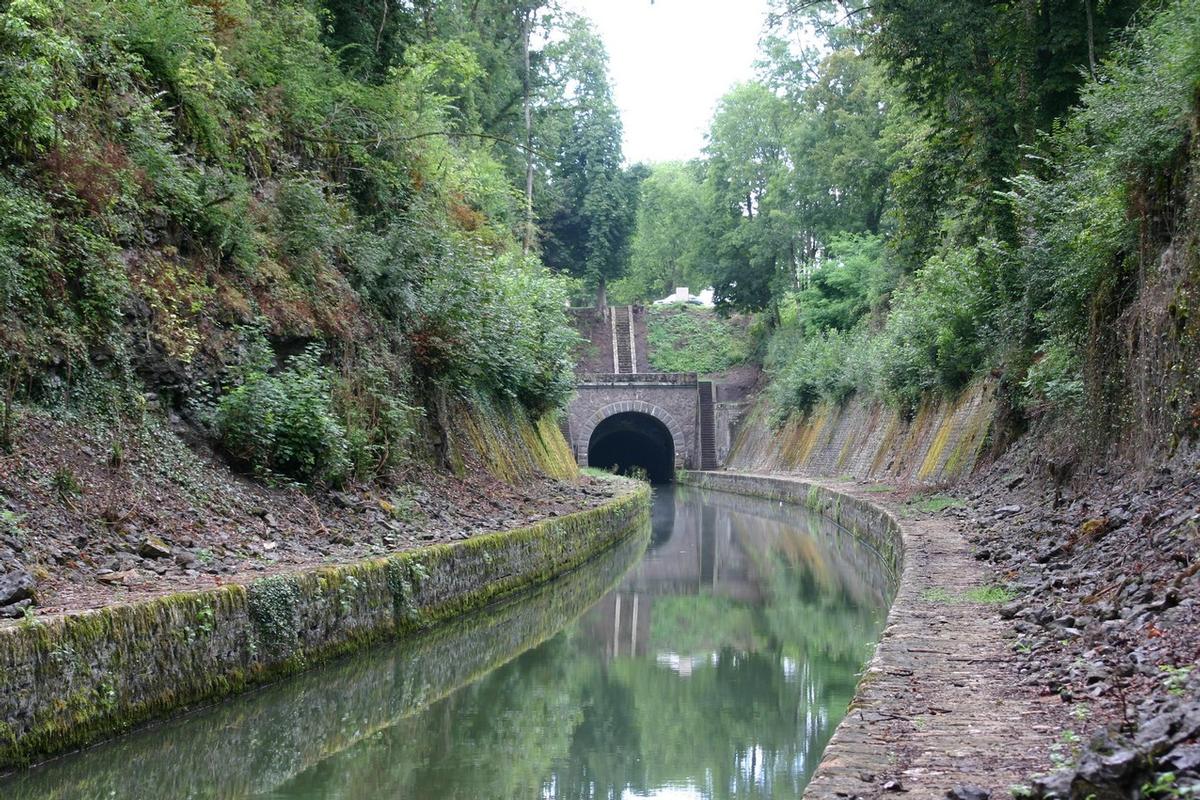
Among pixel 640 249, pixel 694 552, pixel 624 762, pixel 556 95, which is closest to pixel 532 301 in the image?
pixel 694 552

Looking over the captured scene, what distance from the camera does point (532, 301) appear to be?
72.5ft

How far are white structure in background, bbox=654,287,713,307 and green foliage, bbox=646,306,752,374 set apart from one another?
5.13 ft

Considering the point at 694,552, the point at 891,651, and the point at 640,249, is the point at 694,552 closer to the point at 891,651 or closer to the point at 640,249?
the point at 891,651

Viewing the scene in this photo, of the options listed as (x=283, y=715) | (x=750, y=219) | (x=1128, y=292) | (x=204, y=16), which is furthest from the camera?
(x=750, y=219)

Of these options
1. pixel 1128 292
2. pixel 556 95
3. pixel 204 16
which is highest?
pixel 556 95

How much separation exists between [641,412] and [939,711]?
39266 millimetres

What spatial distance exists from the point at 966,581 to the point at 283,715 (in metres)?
4.85

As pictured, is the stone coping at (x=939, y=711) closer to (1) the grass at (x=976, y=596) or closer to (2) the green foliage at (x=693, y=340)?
(1) the grass at (x=976, y=596)

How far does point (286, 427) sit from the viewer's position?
1030cm

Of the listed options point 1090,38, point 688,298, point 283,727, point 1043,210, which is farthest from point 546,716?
point 688,298

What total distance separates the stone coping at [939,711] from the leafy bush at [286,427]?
5.24 meters

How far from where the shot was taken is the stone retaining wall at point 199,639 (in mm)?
5219

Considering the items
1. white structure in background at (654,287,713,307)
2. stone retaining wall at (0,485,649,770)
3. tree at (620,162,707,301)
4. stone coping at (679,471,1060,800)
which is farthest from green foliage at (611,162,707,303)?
stone coping at (679,471,1060,800)

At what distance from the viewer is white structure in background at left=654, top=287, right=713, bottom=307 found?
54553mm
